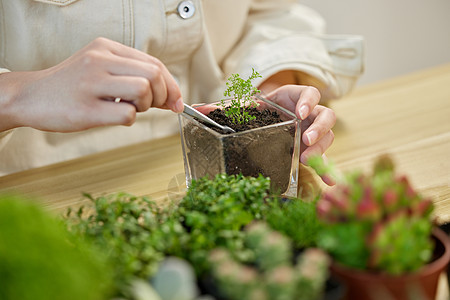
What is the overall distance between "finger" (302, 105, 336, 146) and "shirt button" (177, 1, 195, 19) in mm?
292

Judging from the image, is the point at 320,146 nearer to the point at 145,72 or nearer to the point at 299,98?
the point at 299,98

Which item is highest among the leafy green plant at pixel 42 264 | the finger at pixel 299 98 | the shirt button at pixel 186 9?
the shirt button at pixel 186 9

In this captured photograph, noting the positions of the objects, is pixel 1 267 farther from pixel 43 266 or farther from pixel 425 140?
pixel 425 140

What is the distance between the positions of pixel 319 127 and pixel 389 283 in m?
0.38

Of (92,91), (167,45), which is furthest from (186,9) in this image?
(92,91)

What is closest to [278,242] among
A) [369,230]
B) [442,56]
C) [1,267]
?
[369,230]

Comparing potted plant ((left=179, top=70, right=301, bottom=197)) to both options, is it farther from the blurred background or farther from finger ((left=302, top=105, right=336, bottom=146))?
the blurred background

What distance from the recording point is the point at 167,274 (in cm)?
32

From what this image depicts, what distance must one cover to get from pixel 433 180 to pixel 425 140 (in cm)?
15

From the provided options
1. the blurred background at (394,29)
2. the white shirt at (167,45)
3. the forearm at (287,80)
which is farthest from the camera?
the blurred background at (394,29)

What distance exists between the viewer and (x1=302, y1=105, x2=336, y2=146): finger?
660mm

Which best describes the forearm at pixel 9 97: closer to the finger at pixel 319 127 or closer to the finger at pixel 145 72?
the finger at pixel 145 72

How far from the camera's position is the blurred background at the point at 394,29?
1.72 metres

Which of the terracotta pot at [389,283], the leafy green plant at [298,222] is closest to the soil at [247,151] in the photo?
the leafy green plant at [298,222]
